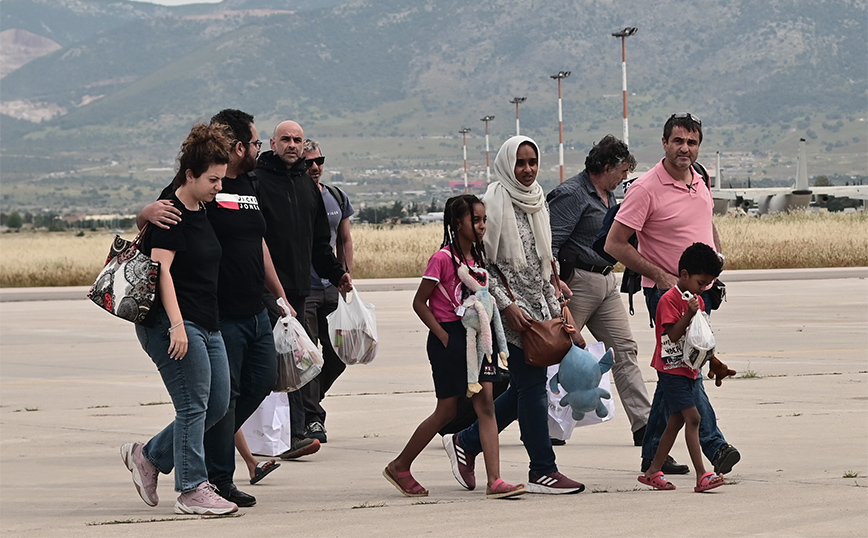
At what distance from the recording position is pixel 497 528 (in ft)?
19.8

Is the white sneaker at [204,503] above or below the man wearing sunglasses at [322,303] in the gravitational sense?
Result: below

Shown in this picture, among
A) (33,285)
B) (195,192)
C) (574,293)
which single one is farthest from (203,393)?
(33,285)

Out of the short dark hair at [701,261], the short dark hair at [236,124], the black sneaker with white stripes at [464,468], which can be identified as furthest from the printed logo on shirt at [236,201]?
the short dark hair at [701,261]

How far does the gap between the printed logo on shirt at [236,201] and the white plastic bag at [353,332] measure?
1.84 metres

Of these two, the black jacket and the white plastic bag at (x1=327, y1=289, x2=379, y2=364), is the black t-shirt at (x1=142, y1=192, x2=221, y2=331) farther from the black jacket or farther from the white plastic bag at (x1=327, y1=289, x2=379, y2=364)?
the white plastic bag at (x1=327, y1=289, x2=379, y2=364)

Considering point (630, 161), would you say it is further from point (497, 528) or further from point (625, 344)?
point (497, 528)

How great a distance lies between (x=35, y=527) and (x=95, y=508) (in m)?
0.55

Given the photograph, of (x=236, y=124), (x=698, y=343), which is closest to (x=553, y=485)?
(x=698, y=343)

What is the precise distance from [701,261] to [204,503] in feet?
9.05

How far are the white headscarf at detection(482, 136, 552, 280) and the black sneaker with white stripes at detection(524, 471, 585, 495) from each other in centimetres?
105

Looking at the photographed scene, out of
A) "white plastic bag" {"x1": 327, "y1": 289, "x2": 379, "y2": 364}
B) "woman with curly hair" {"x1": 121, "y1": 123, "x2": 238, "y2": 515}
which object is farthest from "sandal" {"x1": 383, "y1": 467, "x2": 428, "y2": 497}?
"white plastic bag" {"x1": 327, "y1": 289, "x2": 379, "y2": 364}

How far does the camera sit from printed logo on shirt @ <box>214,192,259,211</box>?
22.8 feet

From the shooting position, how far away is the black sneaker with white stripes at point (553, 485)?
6.94 metres

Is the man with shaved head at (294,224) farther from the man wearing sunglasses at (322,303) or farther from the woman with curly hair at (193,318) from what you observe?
the woman with curly hair at (193,318)
